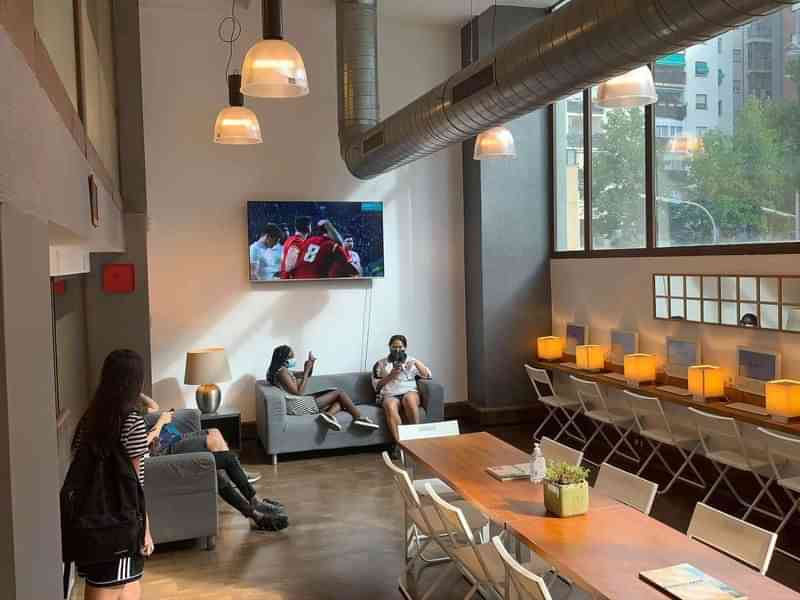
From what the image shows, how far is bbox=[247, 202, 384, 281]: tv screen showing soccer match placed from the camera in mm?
8117

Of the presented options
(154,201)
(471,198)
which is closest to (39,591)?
(154,201)

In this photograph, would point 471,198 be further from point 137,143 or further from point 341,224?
point 137,143

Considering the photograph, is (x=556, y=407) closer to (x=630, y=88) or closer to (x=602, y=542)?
(x=630, y=88)

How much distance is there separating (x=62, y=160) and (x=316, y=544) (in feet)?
13.2

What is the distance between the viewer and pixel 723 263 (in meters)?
5.98

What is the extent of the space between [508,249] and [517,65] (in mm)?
4528

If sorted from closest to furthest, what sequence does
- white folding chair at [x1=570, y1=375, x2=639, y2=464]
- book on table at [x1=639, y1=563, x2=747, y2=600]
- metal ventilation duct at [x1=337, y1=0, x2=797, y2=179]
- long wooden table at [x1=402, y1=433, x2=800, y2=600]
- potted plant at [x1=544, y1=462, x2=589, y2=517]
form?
book on table at [x1=639, y1=563, x2=747, y2=600]
long wooden table at [x1=402, y1=433, x2=800, y2=600]
metal ventilation duct at [x1=337, y1=0, x2=797, y2=179]
potted plant at [x1=544, y1=462, x2=589, y2=517]
white folding chair at [x1=570, y1=375, x2=639, y2=464]

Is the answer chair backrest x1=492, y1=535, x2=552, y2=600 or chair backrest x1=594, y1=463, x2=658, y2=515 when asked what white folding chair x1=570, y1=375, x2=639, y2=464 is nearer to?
chair backrest x1=594, y1=463, x2=658, y2=515

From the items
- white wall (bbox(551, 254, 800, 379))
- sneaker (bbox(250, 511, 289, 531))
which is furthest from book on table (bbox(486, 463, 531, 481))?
white wall (bbox(551, 254, 800, 379))

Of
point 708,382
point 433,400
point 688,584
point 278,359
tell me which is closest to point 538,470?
point 688,584

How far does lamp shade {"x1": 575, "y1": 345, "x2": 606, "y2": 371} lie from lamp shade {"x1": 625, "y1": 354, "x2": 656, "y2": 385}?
2.44 feet

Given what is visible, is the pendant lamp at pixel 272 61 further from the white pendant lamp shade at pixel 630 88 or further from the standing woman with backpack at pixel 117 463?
the white pendant lamp shade at pixel 630 88

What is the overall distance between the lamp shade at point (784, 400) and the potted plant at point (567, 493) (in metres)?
2.34

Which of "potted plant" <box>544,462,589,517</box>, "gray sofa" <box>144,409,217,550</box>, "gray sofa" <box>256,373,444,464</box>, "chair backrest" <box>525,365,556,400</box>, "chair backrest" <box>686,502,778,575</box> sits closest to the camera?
"chair backrest" <box>686,502,778,575</box>
